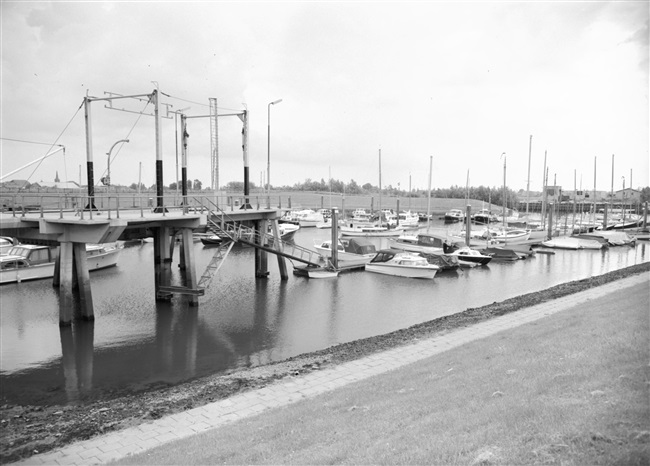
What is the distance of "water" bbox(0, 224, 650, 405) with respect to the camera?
749 inches

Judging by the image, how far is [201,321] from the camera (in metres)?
26.7

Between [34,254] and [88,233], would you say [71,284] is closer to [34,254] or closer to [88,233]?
[88,233]

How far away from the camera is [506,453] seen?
6969mm

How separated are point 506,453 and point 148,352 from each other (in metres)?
17.6

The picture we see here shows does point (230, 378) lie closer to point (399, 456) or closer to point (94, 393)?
point (94, 393)

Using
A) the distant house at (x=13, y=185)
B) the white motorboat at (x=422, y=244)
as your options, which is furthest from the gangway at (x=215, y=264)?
the white motorboat at (x=422, y=244)

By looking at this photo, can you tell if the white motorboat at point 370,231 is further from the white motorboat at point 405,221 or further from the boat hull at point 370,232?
the white motorboat at point 405,221

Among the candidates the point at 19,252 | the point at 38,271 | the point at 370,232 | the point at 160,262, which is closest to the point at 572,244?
the point at 370,232

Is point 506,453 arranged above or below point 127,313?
above

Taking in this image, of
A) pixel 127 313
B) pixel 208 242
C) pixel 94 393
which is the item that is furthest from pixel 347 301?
pixel 208 242

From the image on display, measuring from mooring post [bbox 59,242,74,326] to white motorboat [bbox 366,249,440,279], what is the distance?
2414 cm

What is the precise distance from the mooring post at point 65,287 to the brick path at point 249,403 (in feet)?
47.7

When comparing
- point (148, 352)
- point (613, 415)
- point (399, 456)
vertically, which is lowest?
point (148, 352)

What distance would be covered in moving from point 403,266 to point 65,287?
80.6 ft
